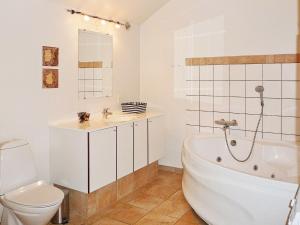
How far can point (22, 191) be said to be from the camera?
2.50 metres

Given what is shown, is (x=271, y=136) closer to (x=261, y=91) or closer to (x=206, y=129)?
(x=261, y=91)

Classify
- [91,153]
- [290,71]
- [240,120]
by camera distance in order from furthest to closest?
[240,120] → [290,71] → [91,153]

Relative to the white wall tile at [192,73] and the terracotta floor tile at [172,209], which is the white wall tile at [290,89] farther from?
the terracotta floor tile at [172,209]

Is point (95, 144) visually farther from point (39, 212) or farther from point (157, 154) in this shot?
point (157, 154)

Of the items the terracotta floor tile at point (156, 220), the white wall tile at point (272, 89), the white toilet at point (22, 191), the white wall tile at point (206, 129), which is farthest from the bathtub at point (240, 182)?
the white toilet at point (22, 191)

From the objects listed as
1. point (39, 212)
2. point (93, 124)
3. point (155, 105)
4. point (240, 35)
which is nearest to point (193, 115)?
point (155, 105)

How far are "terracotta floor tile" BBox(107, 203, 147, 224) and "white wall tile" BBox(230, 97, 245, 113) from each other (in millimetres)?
1628

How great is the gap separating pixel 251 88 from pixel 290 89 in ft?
1.38

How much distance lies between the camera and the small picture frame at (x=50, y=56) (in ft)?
9.74

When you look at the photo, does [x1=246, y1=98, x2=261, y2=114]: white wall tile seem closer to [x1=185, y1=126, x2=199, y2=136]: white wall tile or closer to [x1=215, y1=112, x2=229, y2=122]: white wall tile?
[x1=215, y1=112, x2=229, y2=122]: white wall tile

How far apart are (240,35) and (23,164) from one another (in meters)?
2.73

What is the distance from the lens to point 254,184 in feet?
7.19

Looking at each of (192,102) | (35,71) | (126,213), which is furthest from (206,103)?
(35,71)

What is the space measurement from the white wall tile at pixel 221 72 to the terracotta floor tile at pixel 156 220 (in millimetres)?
1810
